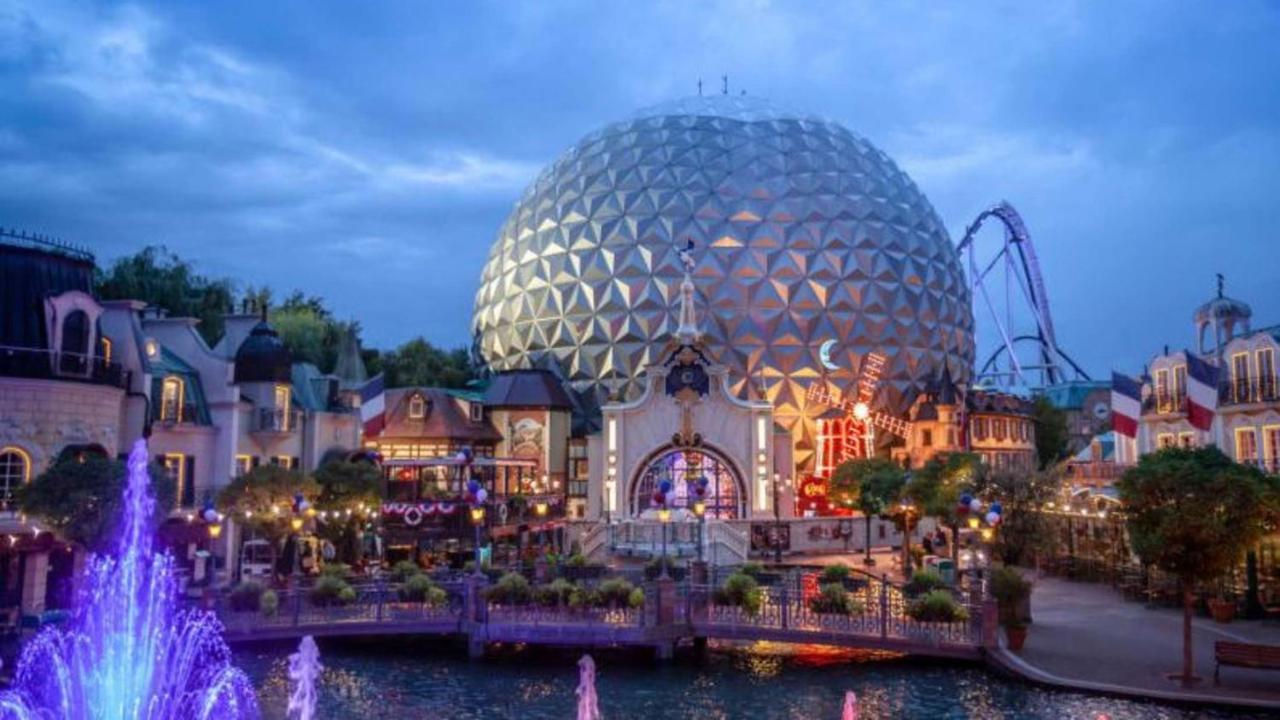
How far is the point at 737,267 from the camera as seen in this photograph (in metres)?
62.1

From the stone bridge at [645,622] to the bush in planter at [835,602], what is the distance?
0.53ft

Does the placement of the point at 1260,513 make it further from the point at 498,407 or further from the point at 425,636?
the point at 498,407

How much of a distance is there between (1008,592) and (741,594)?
6.99 m

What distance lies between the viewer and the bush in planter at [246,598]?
29.2 meters

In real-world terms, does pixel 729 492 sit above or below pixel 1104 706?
above

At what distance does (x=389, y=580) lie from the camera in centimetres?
3500

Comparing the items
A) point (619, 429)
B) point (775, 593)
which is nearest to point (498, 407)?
point (619, 429)

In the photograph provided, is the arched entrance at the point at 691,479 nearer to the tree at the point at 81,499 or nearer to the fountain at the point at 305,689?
the tree at the point at 81,499

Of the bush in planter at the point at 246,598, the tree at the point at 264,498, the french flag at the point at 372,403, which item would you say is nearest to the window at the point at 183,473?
the tree at the point at 264,498

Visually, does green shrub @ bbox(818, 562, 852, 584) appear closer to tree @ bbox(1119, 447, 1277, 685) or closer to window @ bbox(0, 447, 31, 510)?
tree @ bbox(1119, 447, 1277, 685)

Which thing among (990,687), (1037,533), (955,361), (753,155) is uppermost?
(753,155)

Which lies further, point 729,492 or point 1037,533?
point 729,492

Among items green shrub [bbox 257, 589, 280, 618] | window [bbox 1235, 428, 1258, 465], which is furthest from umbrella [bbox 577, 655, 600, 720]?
window [bbox 1235, 428, 1258, 465]

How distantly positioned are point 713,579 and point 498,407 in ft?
96.9
